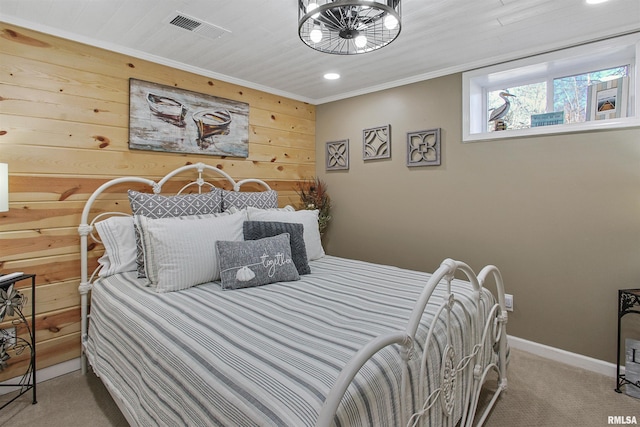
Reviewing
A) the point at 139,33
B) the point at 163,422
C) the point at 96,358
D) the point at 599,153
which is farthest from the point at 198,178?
the point at 599,153

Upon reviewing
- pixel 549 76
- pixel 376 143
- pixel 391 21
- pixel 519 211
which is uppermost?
pixel 549 76

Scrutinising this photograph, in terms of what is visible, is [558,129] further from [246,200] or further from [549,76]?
[246,200]

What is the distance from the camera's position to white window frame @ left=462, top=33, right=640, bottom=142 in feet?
7.26

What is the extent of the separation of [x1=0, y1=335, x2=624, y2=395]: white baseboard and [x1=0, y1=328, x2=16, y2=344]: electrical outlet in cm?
25

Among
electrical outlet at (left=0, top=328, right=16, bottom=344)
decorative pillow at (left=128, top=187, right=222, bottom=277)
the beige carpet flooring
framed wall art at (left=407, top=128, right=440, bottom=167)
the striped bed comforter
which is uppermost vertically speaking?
framed wall art at (left=407, top=128, right=440, bottom=167)

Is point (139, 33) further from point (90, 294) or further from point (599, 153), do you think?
point (599, 153)

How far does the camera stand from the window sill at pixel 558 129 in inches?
86.7

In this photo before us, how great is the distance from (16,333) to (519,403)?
10.1 feet

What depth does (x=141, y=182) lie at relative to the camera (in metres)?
2.61

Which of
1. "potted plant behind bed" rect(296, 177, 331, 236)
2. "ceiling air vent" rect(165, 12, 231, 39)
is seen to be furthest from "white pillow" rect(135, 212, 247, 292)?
"potted plant behind bed" rect(296, 177, 331, 236)

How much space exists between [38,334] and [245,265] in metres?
1.47

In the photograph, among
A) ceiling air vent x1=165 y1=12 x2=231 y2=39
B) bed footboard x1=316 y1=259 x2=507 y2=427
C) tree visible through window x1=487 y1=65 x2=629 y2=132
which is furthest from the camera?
tree visible through window x1=487 y1=65 x2=629 y2=132

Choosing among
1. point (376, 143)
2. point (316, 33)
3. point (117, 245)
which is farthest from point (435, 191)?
point (117, 245)

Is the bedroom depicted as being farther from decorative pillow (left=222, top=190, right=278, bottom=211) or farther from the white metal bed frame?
decorative pillow (left=222, top=190, right=278, bottom=211)
